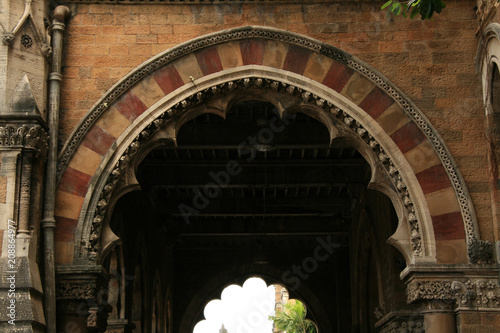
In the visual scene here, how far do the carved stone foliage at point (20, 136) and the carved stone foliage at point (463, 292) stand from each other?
4.84m

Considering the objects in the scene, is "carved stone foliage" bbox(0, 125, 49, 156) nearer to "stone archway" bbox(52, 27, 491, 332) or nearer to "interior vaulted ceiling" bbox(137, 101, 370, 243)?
"stone archway" bbox(52, 27, 491, 332)

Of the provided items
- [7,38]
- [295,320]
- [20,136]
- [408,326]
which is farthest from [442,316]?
[295,320]

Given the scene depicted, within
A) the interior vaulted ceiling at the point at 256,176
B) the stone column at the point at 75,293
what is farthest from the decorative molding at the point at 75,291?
the interior vaulted ceiling at the point at 256,176

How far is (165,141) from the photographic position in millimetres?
10281

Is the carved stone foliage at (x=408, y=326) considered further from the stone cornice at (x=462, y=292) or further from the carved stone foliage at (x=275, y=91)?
the carved stone foliage at (x=275, y=91)

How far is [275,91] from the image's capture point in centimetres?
1040

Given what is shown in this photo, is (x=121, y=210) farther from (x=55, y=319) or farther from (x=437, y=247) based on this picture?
(x=437, y=247)

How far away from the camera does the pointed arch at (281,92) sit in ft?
31.6

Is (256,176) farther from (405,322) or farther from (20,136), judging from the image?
(20,136)

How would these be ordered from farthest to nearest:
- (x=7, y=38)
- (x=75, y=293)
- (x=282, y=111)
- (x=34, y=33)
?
(x=282, y=111) → (x=34, y=33) → (x=7, y=38) → (x=75, y=293)

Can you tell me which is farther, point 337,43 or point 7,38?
point 337,43

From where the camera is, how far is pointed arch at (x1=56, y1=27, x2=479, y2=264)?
9.63 m

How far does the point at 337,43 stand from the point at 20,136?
4175 mm

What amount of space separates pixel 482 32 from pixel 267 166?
6833mm
